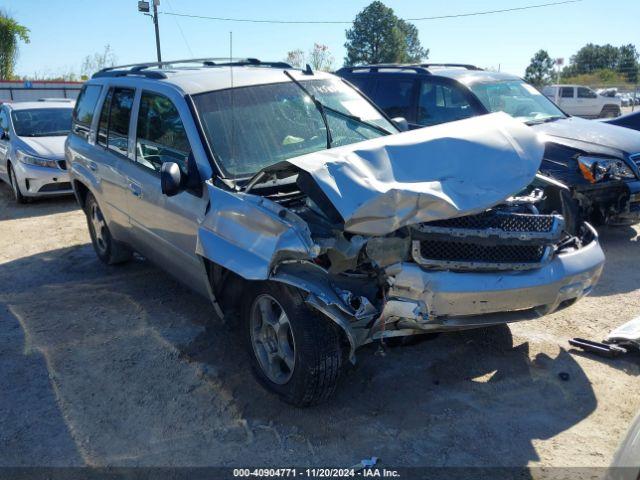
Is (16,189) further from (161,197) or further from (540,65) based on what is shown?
(540,65)

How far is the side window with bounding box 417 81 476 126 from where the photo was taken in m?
7.12

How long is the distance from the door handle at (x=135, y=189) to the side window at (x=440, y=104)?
409 cm

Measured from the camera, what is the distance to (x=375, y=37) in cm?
6059

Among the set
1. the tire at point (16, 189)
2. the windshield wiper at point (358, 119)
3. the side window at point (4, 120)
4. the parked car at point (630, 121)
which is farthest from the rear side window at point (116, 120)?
the parked car at point (630, 121)

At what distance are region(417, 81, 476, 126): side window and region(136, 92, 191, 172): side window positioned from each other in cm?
394

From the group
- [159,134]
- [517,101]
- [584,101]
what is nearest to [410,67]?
[517,101]

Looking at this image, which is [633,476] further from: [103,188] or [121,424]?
[103,188]

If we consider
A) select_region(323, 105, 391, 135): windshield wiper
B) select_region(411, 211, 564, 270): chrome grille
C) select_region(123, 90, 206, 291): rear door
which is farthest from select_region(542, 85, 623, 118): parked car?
select_region(411, 211, 564, 270): chrome grille

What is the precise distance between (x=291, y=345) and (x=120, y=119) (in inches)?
112

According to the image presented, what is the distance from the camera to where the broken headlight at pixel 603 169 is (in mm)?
6016

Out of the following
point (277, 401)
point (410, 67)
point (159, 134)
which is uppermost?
point (410, 67)

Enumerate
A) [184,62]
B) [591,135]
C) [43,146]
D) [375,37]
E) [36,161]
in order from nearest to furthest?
[184,62] < [591,135] < [36,161] < [43,146] < [375,37]

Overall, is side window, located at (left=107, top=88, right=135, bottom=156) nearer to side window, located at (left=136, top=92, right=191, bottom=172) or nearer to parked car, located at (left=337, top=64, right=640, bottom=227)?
side window, located at (left=136, top=92, right=191, bottom=172)

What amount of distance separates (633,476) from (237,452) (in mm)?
1898
